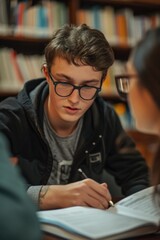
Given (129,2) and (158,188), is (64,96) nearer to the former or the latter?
(158,188)

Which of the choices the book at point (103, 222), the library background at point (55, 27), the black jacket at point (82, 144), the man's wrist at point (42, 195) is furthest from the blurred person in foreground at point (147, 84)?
the library background at point (55, 27)

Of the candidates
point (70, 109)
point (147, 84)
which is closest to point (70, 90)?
point (70, 109)

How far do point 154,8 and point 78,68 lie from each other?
2186mm

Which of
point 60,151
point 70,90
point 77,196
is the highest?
point 70,90

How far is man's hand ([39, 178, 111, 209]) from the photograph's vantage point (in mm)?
1160

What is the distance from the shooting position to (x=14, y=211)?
59 cm

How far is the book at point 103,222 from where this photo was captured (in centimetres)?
89

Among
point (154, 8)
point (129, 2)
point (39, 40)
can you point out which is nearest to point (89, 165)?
point (39, 40)

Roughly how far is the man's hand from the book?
49mm

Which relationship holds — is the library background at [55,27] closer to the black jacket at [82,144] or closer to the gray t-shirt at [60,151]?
the black jacket at [82,144]

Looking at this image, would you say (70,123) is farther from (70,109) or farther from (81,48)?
(81,48)

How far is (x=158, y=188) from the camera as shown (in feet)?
3.63

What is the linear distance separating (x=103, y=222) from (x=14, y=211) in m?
0.41

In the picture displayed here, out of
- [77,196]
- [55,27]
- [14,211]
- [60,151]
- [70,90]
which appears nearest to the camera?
[14,211]
